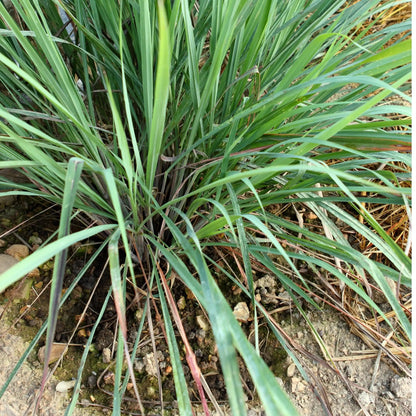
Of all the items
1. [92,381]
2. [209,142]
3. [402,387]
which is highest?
[209,142]

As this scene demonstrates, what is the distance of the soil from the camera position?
70 cm

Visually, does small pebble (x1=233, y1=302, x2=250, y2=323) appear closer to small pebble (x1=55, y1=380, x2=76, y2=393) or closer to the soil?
the soil

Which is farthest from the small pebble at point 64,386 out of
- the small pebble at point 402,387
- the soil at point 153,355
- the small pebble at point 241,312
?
the small pebble at point 402,387

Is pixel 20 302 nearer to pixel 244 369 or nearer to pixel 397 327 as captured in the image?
pixel 244 369

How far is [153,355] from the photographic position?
744 millimetres

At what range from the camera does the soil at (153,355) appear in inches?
27.5

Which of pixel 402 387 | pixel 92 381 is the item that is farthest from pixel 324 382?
pixel 92 381

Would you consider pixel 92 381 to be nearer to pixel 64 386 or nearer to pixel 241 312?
pixel 64 386

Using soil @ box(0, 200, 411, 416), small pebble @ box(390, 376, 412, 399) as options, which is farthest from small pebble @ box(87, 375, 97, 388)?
small pebble @ box(390, 376, 412, 399)

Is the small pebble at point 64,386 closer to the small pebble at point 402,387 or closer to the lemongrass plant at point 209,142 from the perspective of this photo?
the lemongrass plant at point 209,142

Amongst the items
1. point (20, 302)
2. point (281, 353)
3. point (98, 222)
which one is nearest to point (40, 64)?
point (98, 222)

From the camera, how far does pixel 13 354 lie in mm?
708

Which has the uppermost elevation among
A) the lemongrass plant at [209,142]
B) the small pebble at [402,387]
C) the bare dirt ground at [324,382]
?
the lemongrass plant at [209,142]

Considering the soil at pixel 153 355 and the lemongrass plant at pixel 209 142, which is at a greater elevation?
the lemongrass plant at pixel 209 142
